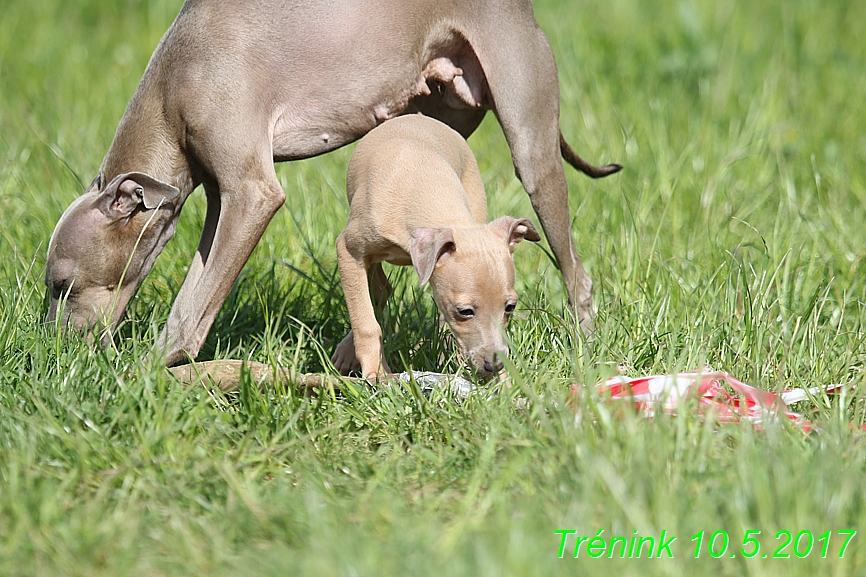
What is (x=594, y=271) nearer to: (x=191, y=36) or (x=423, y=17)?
(x=423, y=17)

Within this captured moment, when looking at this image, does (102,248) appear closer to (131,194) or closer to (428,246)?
(131,194)

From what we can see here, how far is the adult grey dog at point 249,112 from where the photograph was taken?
140 inches

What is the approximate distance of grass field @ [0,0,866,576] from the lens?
233cm

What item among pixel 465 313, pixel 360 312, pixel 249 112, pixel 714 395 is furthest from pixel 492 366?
pixel 249 112

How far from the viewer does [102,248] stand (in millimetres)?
3668

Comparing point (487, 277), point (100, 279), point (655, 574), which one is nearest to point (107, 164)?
point (100, 279)

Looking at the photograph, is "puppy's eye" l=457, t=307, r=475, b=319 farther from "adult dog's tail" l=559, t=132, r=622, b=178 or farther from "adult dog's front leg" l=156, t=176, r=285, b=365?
"adult dog's tail" l=559, t=132, r=622, b=178

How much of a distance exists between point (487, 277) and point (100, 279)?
1464mm

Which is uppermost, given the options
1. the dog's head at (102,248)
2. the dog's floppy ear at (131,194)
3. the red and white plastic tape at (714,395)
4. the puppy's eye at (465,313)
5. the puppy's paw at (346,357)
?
the dog's floppy ear at (131,194)

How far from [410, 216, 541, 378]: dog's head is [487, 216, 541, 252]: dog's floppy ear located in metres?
0.04

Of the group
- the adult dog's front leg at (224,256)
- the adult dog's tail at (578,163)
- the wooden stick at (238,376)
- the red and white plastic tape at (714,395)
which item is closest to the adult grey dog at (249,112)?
the adult dog's front leg at (224,256)

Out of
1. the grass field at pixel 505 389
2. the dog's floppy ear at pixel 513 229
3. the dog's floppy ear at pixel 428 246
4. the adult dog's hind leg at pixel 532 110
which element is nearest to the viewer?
the grass field at pixel 505 389

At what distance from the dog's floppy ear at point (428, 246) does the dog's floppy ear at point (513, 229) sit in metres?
0.22

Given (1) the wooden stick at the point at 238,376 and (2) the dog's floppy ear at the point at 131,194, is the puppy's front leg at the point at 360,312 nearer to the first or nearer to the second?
(1) the wooden stick at the point at 238,376
